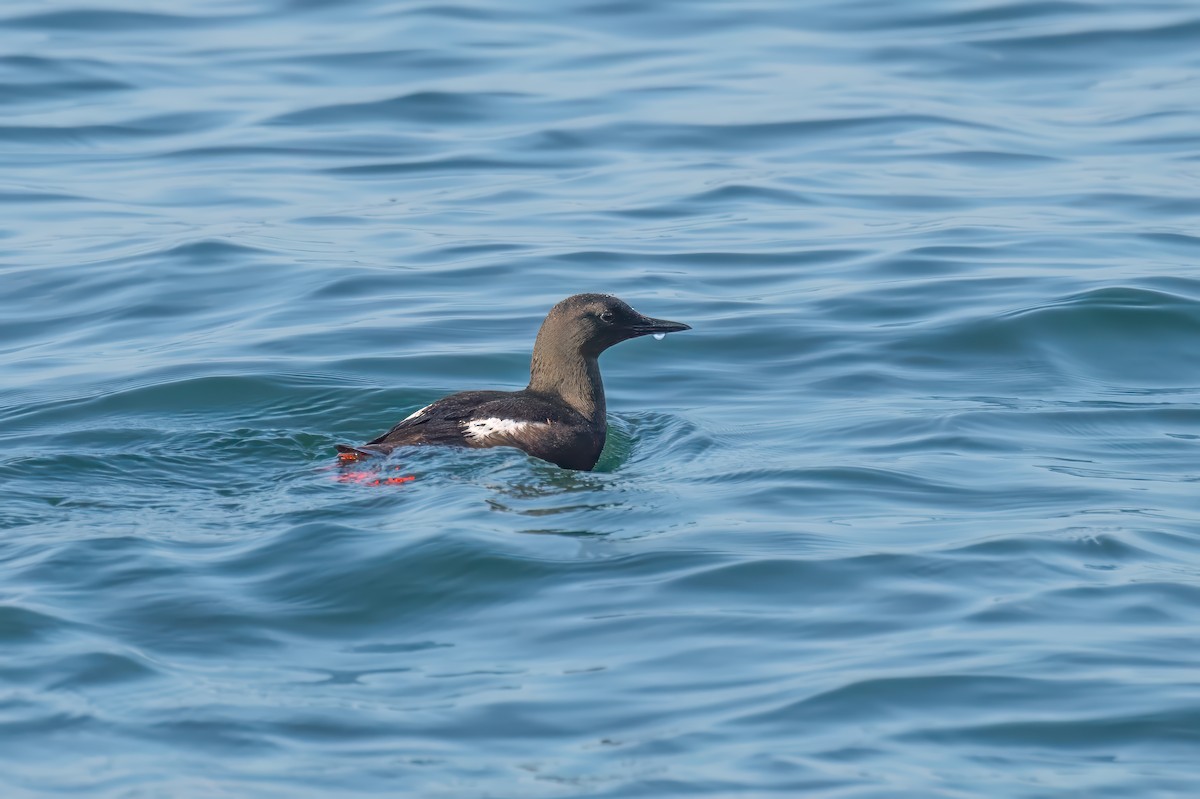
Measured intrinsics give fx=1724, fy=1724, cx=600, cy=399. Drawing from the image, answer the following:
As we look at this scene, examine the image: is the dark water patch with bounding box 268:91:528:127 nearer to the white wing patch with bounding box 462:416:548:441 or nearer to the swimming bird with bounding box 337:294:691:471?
the swimming bird with bounding box 337:294:691:471

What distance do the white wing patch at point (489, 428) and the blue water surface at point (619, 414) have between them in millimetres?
184

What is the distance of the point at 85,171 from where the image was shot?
15.8m

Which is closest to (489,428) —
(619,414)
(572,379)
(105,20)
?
(572,379)

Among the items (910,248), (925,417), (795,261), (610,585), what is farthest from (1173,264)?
(610,585)

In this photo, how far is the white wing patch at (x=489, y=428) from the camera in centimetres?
844

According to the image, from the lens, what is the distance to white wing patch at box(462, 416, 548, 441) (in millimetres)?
8438

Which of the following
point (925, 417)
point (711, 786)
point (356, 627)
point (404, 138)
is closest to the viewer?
point (711, 786)

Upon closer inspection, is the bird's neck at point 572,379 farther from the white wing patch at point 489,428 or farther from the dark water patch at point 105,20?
the dark water patch at point 105,20

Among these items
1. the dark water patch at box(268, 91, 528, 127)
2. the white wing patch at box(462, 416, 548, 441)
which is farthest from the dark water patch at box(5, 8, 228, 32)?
the white wing patch at box(462, 416, 548, 441)

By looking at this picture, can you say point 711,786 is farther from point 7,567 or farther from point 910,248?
point 910,248

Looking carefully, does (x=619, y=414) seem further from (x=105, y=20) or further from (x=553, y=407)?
(x=105, y=20)

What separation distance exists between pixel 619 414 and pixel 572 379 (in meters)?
0.79

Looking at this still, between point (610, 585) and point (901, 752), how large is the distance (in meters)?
1.74

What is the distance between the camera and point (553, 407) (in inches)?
349
